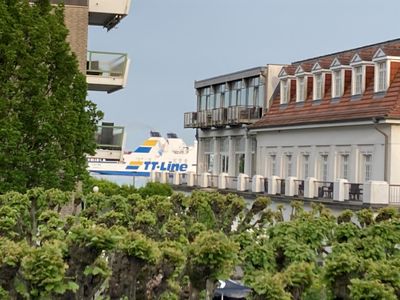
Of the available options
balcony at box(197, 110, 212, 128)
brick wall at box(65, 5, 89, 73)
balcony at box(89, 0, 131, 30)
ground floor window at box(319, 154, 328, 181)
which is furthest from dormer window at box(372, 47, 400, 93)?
balcony at box(197, 110, 212, 128)

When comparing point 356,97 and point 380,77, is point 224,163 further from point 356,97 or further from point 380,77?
point 380,77

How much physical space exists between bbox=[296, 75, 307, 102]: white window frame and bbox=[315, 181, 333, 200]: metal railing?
813cm

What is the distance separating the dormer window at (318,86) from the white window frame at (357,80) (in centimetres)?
438

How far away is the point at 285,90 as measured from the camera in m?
60.9

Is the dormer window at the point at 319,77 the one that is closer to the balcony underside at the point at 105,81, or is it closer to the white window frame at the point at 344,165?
the white window frame at the point at 344,165

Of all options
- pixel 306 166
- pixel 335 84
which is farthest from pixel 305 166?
pixel 335 84

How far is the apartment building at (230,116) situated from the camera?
2525 inches

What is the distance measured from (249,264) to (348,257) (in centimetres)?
329

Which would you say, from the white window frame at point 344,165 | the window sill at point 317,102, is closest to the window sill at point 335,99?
the window sill at point 317,102

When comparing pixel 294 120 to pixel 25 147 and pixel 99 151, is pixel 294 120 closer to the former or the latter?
pixel 99 151

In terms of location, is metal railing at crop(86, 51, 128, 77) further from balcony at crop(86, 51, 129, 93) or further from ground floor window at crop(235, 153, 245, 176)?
ground floor window at crop(235, 153, 245, 176)

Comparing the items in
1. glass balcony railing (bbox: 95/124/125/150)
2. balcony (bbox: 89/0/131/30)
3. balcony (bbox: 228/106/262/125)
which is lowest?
glass balcony railing (bbox: 95/124/125/150)

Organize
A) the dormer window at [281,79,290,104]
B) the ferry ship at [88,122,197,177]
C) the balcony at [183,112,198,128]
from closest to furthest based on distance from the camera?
the dormer window at [281,79,290,104]
the balcony at [183,112,198,128]
the ferry ship at [88,122,197,177]

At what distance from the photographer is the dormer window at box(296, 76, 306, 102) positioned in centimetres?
5809
